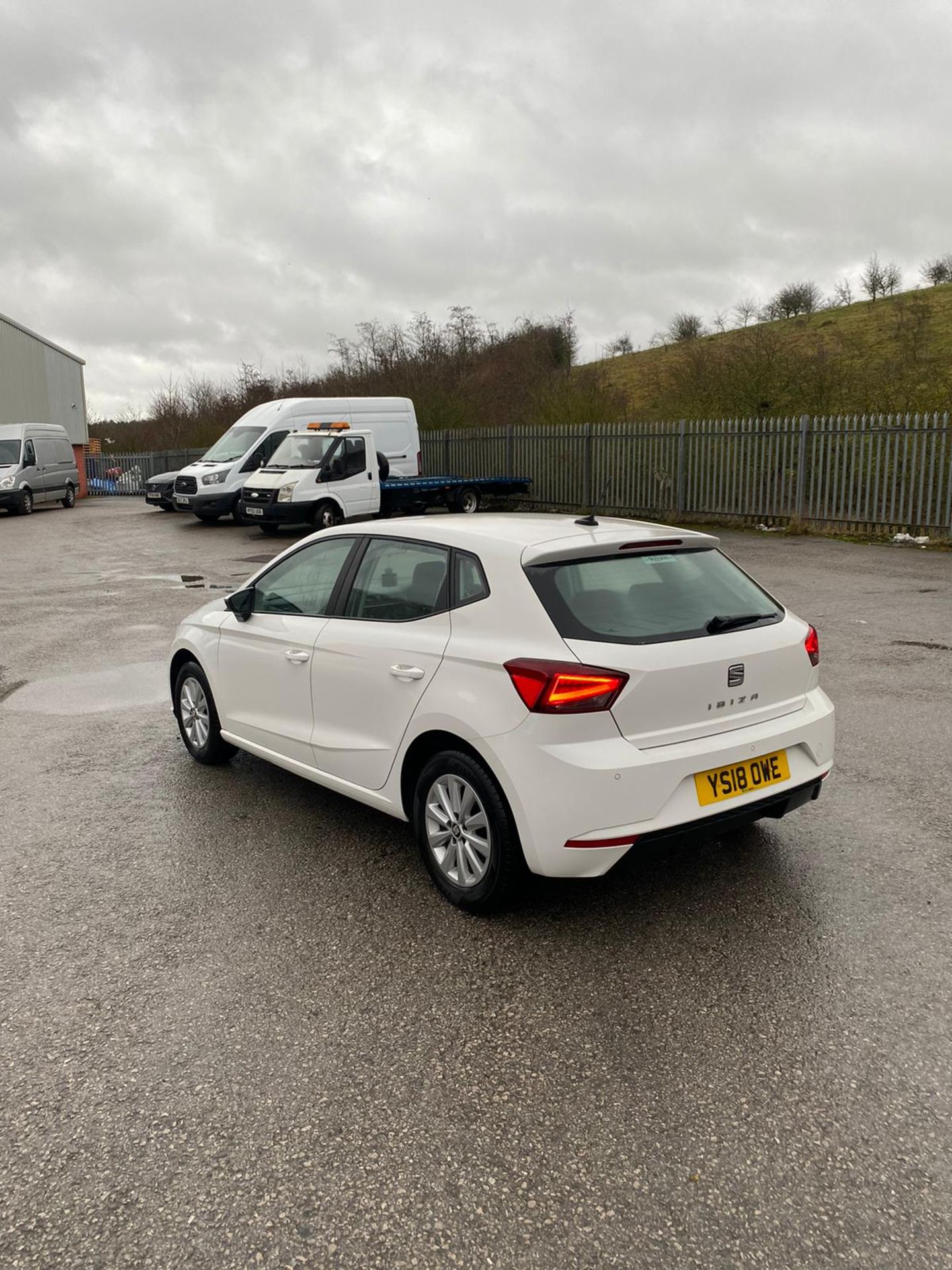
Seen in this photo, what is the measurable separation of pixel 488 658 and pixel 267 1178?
1.83 m

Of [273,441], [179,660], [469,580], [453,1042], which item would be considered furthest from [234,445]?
[453,1042]

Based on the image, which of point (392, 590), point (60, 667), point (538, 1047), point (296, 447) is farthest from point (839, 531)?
point (538, 1047)

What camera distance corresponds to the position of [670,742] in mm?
3604

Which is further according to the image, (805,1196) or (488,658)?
(488,658)

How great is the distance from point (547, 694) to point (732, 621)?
3.08 ft

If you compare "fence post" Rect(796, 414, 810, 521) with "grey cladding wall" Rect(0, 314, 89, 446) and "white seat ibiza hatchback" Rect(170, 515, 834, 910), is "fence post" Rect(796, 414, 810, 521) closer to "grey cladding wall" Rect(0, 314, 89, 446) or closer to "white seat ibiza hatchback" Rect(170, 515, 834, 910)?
"white seat ibiza hatchback" Rect(170, 515, 834, 910)

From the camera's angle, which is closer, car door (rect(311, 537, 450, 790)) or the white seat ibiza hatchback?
the white seat ibiza hatchback

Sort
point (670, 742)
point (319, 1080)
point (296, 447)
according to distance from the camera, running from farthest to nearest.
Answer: point (296, 447) < point (670, 742) < point (319, 1080)

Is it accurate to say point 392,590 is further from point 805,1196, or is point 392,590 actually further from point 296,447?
point 296,447

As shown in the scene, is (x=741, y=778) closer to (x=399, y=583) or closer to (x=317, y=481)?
(x=399, y=583)

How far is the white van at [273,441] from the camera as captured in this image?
21.9m

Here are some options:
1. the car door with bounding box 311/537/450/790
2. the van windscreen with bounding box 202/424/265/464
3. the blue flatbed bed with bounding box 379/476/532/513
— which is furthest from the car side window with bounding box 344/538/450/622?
the van windscreen with bounding box 202/424/265/464

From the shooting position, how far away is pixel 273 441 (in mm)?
21938

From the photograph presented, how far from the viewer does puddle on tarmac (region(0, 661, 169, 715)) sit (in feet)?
24.2
